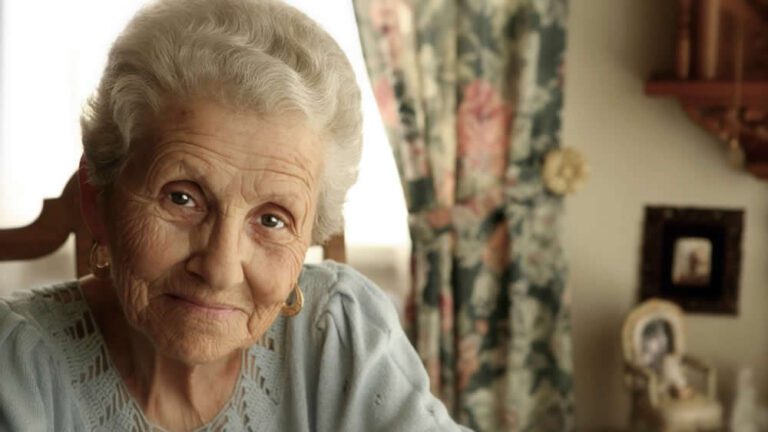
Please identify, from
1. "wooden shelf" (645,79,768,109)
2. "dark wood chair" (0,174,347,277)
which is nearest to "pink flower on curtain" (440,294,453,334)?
"wooden shelf" (645,79,768,109)

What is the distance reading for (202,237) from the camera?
120cm

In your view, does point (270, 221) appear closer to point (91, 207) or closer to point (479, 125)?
point (91, 207)

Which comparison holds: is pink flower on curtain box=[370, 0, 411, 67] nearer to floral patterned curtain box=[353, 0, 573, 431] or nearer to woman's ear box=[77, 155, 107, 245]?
floral patterned curtain box=[353, 0, 573, 431]

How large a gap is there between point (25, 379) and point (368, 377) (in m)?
0.42

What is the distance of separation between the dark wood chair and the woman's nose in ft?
1.49

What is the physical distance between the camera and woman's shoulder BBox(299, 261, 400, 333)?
1.47 meters

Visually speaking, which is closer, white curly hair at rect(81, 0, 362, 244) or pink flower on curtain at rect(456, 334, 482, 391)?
white curly hair at rect(81, 0, 362, 244)

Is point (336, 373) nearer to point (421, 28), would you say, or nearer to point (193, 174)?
point (193, 174)

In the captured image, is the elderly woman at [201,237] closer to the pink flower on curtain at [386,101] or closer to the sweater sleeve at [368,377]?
the sweater sleeve at [368,377]

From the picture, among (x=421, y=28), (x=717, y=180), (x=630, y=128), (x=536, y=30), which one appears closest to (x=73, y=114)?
(x=421, y=28)

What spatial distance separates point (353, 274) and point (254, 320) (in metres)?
0.28

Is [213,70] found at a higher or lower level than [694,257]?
higher

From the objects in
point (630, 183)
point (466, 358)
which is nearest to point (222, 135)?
point (466, 358)

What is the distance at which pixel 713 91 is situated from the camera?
262cm
